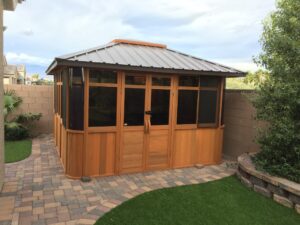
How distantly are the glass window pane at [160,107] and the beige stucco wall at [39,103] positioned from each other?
506 cm

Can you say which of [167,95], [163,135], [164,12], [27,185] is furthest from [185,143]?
[164,12]

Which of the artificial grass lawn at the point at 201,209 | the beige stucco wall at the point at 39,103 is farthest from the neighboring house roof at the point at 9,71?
the artificial grass lawn at the point at 201,209

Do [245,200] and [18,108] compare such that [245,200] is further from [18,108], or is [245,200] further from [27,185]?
[18,108]

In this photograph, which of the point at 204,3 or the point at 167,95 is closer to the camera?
the point at 167,95

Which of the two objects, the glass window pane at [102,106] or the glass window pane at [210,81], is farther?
the glass window pane at [210,81]

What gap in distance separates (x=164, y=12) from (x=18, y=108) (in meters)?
6.14

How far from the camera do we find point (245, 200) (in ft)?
12.4

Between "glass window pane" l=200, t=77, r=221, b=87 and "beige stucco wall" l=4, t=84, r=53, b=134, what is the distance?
18.6 ft

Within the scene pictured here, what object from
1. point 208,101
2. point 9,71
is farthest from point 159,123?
point 9,71

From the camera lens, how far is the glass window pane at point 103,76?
4246 mm

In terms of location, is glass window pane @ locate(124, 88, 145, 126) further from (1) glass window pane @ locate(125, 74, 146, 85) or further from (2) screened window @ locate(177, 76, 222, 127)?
(2) screened window @ locate(177, 76, 222, 127)

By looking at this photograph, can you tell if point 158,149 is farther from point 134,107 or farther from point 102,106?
point 102,106

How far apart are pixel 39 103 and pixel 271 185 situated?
24.5 ft

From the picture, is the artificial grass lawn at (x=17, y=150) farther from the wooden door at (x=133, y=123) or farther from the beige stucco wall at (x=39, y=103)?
the wooden door at (x=133, y=123)
